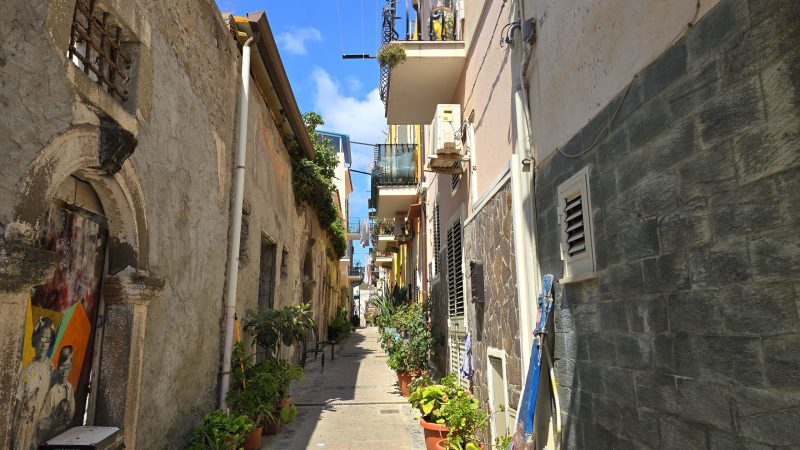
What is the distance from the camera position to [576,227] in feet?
11.1

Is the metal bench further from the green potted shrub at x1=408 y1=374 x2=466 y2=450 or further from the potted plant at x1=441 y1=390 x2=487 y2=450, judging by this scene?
the potted plant at x1=441 y1=390 x2=487 y2=450

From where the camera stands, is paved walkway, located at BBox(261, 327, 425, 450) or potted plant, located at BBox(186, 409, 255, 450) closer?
potted plant, located at BBox(186, 409, 255, 450)

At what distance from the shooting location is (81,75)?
3275mm

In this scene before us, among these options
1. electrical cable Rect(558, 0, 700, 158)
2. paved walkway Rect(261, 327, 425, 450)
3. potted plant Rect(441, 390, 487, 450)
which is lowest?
paved walkway Rect(261, 327, 425, 450)

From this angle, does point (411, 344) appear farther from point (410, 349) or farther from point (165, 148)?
point (165, 148)

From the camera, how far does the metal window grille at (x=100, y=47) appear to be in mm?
3436

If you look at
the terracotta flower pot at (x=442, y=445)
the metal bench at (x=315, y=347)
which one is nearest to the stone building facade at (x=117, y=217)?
the terracotta flower pot at (x=442, y=445)

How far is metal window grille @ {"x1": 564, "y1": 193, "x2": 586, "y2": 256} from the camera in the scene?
332 cm

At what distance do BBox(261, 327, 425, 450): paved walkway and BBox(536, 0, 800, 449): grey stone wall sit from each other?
4.33 m

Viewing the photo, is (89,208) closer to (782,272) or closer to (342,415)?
(782,272)

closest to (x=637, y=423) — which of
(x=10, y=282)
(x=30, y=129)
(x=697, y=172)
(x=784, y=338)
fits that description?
(x=784, y=338)

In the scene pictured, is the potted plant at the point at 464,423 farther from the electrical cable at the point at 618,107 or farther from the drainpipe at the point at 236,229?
the electrical cable at the point at 618,107

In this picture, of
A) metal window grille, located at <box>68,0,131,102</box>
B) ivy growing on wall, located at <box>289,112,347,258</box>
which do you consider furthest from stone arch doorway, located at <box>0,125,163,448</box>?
ivy growing on wall, located at <box>289,112,347,258</box>

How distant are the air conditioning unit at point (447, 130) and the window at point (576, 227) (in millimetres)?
3581
